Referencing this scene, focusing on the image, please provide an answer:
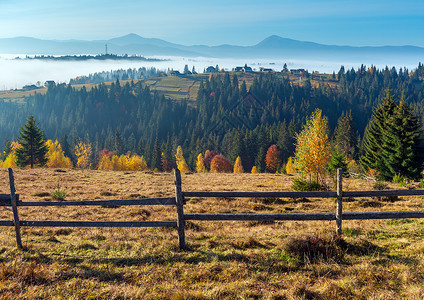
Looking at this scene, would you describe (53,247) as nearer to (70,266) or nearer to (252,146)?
(70,266)

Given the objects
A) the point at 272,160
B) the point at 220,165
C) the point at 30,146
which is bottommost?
the point at 220,165

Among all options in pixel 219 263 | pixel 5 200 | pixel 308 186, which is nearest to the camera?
pixel 219 263

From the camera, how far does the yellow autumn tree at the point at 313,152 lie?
2442 cm

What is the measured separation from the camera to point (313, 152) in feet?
81.5

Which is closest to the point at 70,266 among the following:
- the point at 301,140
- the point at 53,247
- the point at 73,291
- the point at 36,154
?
the point at 73,291

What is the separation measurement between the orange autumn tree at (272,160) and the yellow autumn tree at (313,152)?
92917 mm

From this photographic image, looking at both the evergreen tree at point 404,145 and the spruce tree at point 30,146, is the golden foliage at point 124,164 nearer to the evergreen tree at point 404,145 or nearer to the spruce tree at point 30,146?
the spruce tree at point 30,146

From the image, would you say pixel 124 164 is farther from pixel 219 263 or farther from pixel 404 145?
pixel 219 263

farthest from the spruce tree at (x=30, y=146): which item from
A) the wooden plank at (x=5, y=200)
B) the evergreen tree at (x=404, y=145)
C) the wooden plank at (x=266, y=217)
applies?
the evergreen tree at (x=404, y=145)

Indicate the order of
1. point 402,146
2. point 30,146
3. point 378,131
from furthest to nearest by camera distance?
point 30,146 < point 378,131 < point 402,146

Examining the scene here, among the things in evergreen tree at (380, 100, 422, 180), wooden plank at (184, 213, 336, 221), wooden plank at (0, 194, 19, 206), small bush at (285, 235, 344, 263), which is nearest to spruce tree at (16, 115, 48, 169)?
wooden plank at (0, 194, 19, 206)

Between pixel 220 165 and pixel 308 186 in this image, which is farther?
pixel 220 165

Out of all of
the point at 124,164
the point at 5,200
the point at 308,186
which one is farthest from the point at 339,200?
the point at 124,164

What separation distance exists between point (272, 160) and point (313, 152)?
96.6 meters
